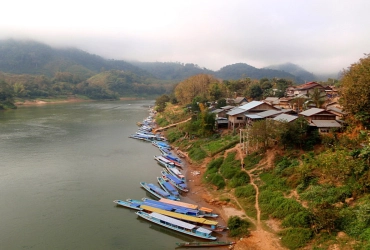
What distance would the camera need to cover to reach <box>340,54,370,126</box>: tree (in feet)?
71.5

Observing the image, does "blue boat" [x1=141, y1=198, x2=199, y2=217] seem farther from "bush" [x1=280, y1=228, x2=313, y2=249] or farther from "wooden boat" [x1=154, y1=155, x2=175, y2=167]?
"wooden boat" [x1=154, y1=155, x2=175, y2=167]

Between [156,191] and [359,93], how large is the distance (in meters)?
17.7

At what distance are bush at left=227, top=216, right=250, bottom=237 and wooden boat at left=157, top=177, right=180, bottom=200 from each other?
601 centimetres

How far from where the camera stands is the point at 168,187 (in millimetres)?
24125

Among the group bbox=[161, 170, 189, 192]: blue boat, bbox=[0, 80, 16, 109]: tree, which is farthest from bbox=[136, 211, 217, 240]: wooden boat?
bbox=[0, 80, 16, 109]: tree

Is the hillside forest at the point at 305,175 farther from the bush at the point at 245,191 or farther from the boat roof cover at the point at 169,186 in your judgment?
the boat roof cover at the point at 169,186

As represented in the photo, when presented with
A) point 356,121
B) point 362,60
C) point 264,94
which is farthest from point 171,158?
point 264,94

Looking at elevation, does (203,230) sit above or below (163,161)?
below

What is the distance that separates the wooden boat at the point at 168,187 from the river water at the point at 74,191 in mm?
1651

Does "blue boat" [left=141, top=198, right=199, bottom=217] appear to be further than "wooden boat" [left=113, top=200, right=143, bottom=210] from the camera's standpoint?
No

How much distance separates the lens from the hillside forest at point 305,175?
1502cm

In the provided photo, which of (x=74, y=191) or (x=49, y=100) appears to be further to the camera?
(x=49, y=100)

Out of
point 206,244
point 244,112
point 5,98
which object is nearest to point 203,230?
point 206,244

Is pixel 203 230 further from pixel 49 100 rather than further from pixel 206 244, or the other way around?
pixel 49 100
